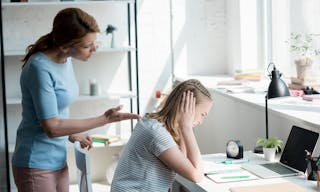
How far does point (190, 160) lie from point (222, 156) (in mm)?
503

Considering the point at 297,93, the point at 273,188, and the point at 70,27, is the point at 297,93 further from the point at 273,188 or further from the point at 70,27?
the point at 70,27

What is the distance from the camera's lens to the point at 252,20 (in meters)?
4.61

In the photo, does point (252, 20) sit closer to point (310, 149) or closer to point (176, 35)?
point (176, 35)

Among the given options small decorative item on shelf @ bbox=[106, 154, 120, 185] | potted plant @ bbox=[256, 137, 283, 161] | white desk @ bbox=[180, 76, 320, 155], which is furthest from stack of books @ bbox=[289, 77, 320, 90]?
small decorative item on shelf @ bbox=[106, 154, 120, 185]

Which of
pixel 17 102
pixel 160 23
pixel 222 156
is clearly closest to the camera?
pixel 222 156

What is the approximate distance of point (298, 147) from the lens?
2582 millimetres

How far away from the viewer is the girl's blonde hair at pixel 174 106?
7.88 ft

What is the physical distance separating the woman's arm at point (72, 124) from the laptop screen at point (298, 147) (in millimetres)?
704

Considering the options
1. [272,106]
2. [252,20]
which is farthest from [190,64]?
[272,106]

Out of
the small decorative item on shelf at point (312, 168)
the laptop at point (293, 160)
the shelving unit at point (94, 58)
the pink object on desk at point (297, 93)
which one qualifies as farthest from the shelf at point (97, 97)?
the small decorative item on shelf at point (312, 168)

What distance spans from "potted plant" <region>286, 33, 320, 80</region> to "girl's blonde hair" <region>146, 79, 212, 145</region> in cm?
137

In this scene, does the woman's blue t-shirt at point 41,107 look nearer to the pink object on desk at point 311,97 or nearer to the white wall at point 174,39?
the pink object on desk at point 311,97

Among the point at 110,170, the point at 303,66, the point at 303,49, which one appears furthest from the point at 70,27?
the point at 110,170

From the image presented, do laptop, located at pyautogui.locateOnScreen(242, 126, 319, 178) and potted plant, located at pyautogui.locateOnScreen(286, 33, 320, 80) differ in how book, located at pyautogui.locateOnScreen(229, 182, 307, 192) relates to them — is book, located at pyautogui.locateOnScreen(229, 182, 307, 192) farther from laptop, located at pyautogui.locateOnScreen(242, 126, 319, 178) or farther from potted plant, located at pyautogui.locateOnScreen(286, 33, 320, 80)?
potted plant, located at pyautogui.locateOnScreen(286, 33, 320, 80)
